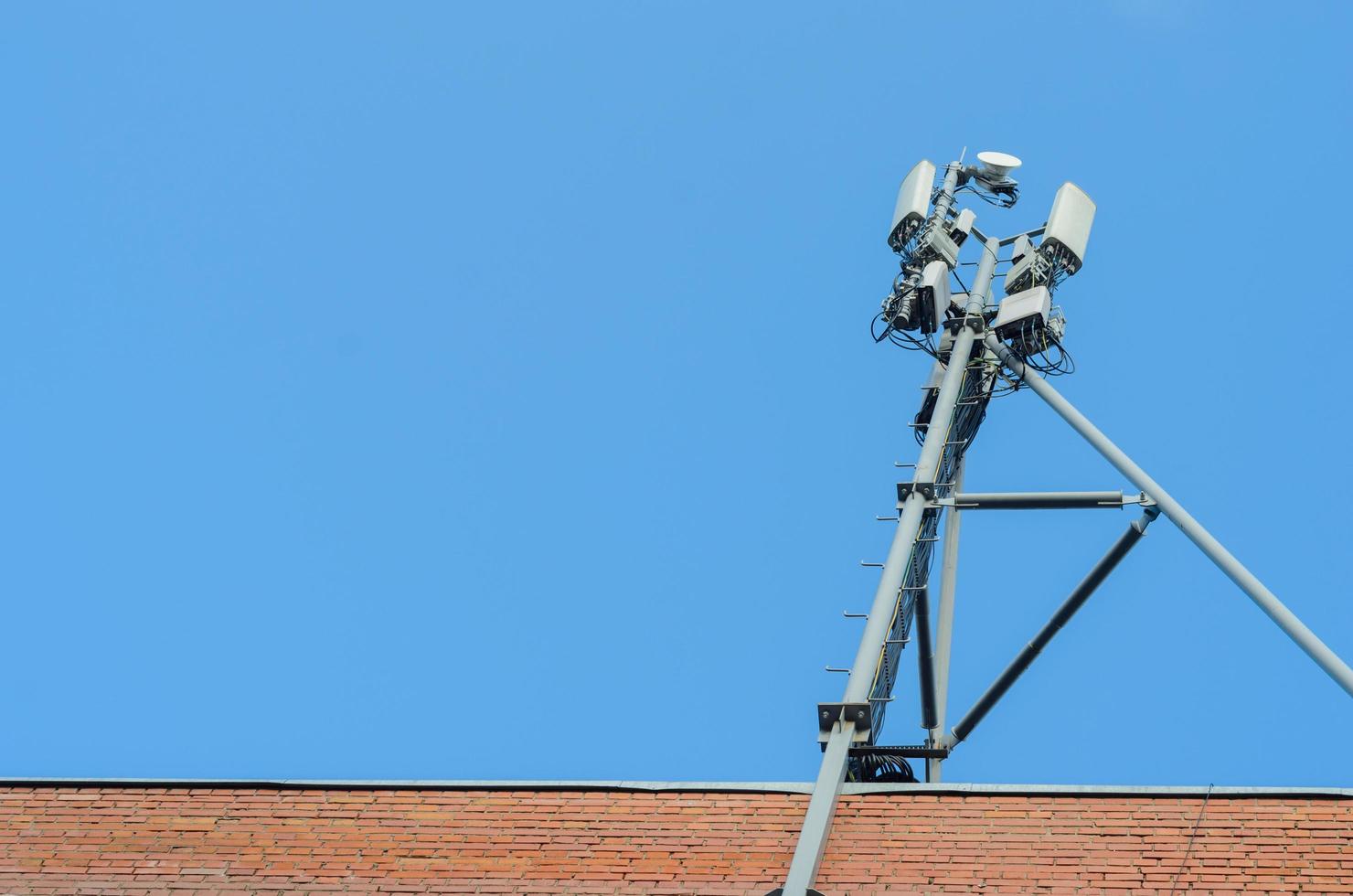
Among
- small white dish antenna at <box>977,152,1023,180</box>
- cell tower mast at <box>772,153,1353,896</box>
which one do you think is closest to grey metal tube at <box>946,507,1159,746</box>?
cell tower mast at <box>772,153,1353,896</box>

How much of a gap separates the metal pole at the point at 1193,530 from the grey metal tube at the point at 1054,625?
47 cm

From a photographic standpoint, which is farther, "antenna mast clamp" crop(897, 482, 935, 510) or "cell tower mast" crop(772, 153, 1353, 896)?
"antenna mast clamp" crop(897, 482, 935, 510)

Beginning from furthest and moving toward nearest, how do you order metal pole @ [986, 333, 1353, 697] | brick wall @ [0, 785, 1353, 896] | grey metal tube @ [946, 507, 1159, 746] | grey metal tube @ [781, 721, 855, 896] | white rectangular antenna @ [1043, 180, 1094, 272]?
1. white rectangular antenna @ [1043, 180, 1094, 272]
2. grey metal tube @ [946, 507, 1159, 746]
3. metal pole @ [986, 333, 1353, 697]
4. brick wall @ [0, 785, 1353, 896]
5. grey metal tube @ [781, 721, 855, 896]

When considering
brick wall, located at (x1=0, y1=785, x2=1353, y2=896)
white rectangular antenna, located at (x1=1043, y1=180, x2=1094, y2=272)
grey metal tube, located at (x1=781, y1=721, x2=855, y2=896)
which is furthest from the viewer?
white rectangular antenna, located at (x1=1043, y1=180, x2=1094, y2=272)

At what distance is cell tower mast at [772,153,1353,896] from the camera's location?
15742mm

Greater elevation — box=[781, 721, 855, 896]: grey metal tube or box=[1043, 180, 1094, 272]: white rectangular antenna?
box=[1043, 180, 1094, 272]: white rectangular antenna

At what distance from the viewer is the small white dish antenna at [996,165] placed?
2480 centimetres

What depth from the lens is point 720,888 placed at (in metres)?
13.4

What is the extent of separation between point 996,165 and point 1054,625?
8106 millimetres

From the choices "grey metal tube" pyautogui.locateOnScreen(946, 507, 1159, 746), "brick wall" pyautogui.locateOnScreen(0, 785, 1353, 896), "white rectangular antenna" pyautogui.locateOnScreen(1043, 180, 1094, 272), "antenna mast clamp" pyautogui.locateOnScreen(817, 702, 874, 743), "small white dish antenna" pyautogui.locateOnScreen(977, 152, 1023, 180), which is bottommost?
"brick wall" pyautogui.locateOnScreen(0, 785, 1353, 896)

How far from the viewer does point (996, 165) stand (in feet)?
81.4

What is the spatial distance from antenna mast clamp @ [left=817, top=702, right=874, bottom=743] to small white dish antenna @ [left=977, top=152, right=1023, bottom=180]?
11388mm

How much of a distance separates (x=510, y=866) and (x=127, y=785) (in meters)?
3.84

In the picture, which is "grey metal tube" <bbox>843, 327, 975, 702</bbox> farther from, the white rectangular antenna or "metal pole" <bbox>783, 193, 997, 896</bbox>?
the white rectangular antenna
